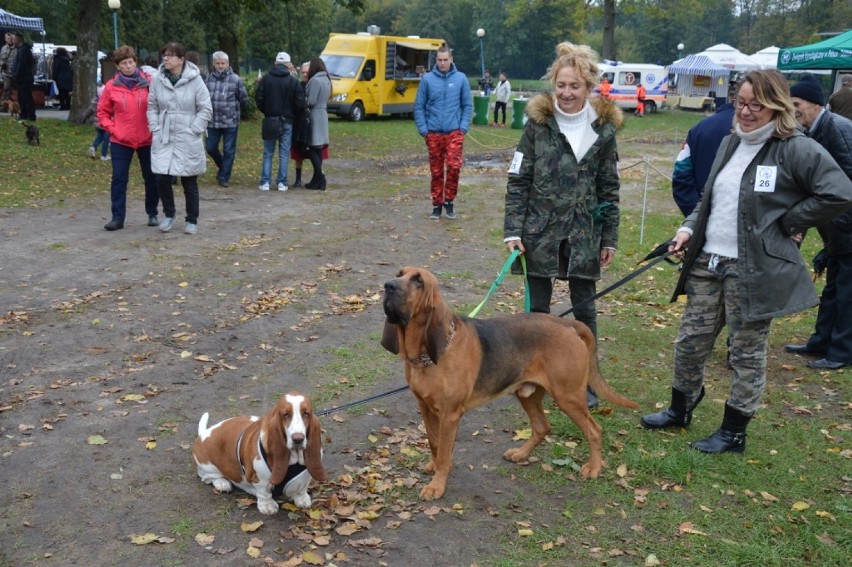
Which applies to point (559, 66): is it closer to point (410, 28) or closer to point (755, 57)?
point (755, 57)

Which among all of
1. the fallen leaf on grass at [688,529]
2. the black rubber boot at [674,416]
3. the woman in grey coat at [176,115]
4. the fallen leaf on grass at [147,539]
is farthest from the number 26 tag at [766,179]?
the woman in grey coat at [176,115]

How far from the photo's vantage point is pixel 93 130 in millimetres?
20797

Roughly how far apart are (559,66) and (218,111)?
1056 centimetres

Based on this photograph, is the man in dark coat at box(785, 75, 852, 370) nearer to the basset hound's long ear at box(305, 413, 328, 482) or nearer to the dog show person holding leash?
the dog show person holding leash

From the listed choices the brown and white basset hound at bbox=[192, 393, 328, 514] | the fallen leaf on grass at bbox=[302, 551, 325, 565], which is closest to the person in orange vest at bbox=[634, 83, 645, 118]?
the brown and white basset hound at bbox=[192, 393, 328, 514]

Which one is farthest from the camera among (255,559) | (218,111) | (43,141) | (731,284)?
(43,141)

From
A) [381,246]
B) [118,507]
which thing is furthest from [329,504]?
[381,246]

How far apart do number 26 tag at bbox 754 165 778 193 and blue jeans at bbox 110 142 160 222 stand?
796cm

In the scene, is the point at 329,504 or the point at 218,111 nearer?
the point at 329,504

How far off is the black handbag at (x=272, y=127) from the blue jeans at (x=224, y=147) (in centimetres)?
63

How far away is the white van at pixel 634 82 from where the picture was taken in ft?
149

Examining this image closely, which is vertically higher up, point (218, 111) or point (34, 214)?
point (218, 111)

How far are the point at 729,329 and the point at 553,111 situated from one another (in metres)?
1.72

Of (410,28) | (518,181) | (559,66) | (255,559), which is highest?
(410,28)
